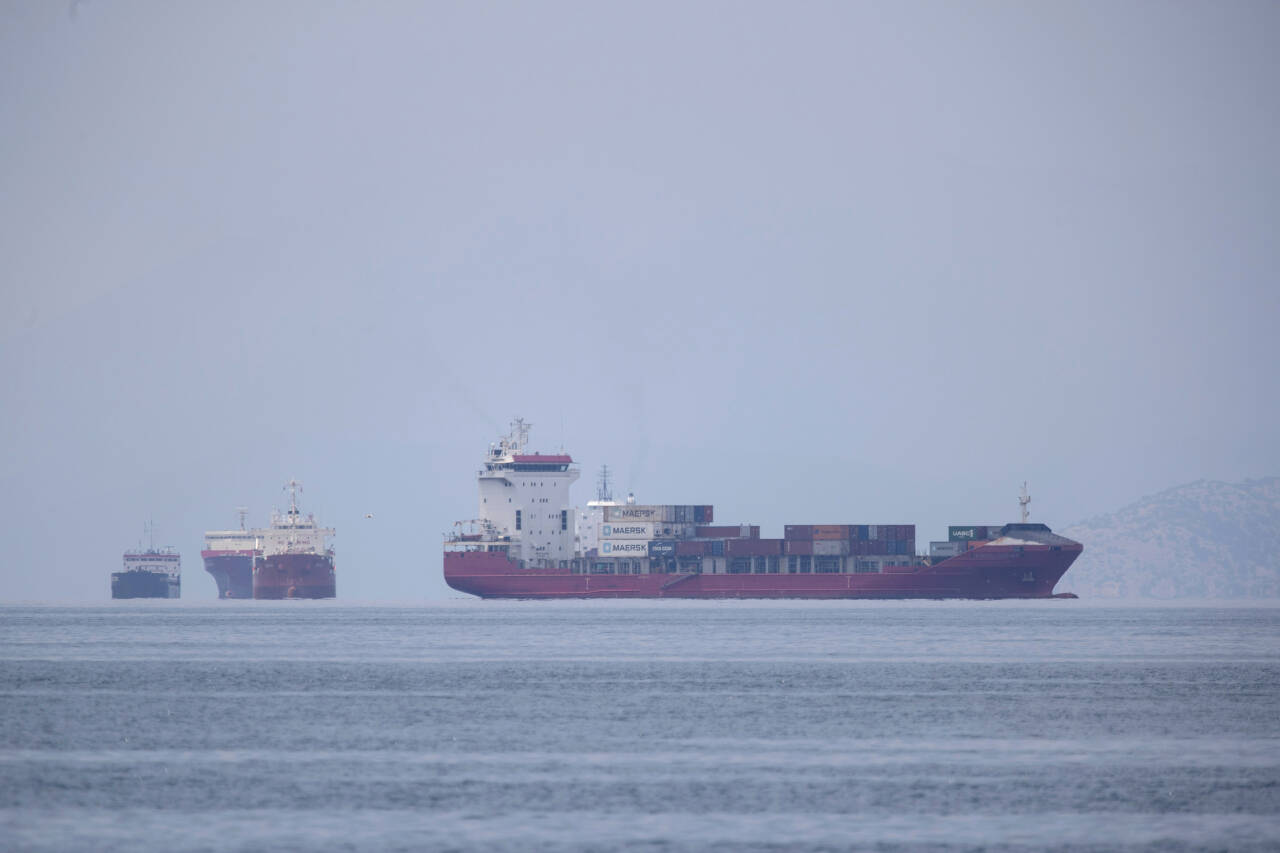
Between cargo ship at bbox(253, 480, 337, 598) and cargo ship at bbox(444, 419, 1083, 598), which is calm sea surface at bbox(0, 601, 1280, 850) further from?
cargo ship at bbox(253, 480, 337, 598)

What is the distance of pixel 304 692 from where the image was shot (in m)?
56.4

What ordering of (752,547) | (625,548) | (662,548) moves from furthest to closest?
(625,548) < (662,548) < (752,547)

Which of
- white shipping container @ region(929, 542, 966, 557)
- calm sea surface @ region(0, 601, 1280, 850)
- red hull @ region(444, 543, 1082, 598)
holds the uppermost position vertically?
white shipping container @ region(929, 542, 966, 557)

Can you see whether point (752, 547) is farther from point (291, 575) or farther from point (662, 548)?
point (291, 575)

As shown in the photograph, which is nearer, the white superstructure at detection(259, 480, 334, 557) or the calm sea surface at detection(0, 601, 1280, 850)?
the calm sea surface at detection(0, 601, 1280, 850)

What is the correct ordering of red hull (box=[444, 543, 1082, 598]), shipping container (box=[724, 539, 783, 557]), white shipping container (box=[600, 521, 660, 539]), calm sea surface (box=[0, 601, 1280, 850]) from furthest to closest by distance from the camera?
white shipping container (box=[600, 521, 660, 539]), shipping container (box=[724, 539, 783, 557]), red hull (box=[444, 543, 1082, 598]), calm sea surface (box=[0, 601, 1280, 850])

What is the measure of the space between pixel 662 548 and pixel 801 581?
12.3 metres

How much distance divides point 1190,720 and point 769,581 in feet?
288

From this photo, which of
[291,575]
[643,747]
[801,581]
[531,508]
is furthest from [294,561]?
[643,747]

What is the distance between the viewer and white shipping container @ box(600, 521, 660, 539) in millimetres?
139500

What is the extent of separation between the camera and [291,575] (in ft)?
575

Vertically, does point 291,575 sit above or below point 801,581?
below

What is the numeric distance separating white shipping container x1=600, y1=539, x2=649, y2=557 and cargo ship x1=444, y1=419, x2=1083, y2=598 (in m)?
0.09

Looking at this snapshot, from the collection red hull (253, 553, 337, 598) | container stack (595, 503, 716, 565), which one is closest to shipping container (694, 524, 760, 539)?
container stack (595, 503, 716, 565)
